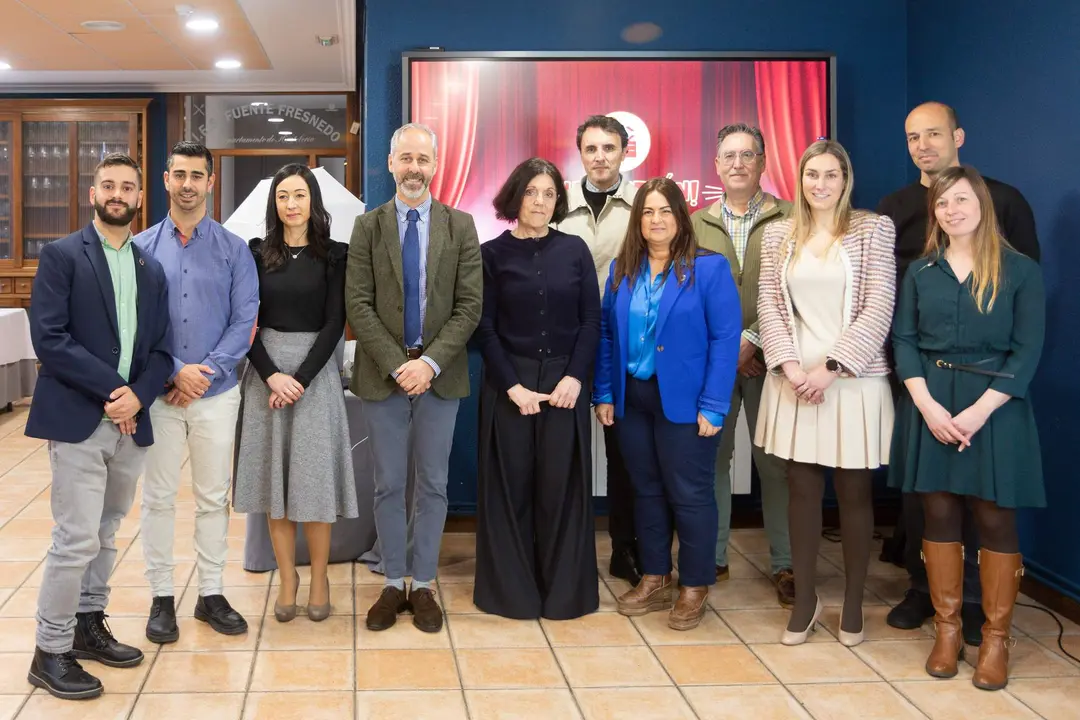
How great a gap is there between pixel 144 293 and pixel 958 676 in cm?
258

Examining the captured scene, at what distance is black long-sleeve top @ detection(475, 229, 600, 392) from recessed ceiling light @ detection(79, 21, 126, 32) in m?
5.09

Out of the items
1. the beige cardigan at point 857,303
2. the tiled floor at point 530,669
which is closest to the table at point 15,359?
the tiled floor at point 530,669

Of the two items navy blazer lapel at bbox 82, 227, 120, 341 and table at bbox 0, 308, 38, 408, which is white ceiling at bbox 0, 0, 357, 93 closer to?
table at bbox 0, 308, 38, 408

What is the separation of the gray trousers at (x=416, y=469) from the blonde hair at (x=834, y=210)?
4.06 feet

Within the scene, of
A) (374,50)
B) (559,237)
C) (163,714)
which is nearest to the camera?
(163,714)

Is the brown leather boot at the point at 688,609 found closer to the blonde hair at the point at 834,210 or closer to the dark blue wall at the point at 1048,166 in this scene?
the blonde hair at the point at 834,210

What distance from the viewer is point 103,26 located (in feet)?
23.6

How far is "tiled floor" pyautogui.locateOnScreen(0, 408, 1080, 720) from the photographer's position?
2.69 meters

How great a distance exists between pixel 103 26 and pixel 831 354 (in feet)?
20.4

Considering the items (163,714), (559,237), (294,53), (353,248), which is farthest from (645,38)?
(294,53)

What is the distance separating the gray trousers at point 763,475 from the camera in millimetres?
3723

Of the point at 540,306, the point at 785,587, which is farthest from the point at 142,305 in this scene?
the point at 785,587

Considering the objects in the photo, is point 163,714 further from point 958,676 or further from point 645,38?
point 645,38

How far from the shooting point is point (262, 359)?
3158 mm
